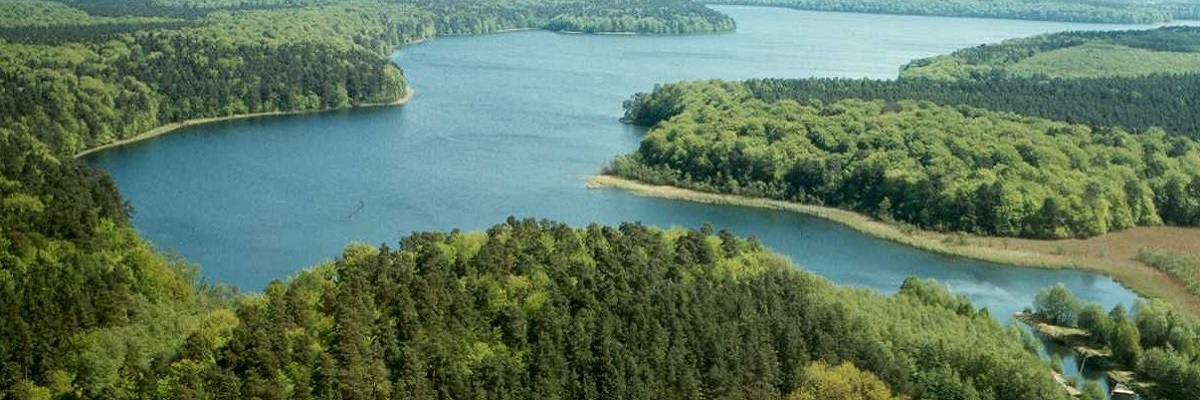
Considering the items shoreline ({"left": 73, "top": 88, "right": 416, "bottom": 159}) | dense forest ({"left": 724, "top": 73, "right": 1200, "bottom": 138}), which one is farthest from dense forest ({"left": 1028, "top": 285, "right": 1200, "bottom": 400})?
shoreline ({"left": 73, "top": 88, "right": 416, "bottom": 159})

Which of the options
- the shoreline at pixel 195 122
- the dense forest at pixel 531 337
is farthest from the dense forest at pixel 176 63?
the dense forest at pixel 531 337

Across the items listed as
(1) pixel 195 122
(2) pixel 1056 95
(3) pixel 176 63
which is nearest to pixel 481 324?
(1) pixel 195 122

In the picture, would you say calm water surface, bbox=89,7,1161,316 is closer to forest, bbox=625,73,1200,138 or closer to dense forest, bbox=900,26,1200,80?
dense forest, bbox=900,26,1200,80

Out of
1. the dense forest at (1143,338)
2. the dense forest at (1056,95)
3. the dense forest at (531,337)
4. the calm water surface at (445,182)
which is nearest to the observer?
the dense forest at (531,337)

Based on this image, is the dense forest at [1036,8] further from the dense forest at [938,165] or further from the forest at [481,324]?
the forest at [481,324]

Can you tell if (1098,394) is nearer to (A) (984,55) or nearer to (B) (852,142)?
(B) (852,142)

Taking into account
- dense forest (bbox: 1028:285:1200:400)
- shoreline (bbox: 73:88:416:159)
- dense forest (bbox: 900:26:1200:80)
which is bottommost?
shoreline (bbox: 73:88:416:159)
